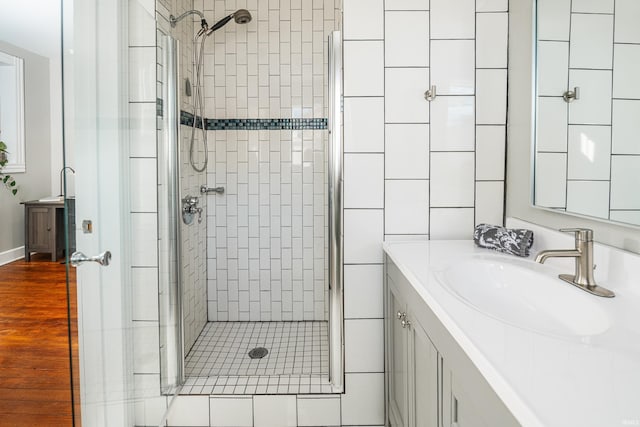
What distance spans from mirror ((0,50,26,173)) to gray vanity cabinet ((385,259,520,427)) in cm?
454

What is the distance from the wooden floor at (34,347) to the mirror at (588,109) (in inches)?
59.1

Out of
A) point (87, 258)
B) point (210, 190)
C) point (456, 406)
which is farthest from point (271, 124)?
point (456, 406)

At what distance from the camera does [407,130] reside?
1780 mm

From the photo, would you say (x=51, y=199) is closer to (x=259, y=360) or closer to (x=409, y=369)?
(x=259, y=360)

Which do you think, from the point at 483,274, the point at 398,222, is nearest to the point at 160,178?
the point at 398,222

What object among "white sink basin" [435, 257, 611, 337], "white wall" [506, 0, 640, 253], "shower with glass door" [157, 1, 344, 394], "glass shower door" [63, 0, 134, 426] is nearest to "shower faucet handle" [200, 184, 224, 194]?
"shower with glass door" [157, 1, 344, 394]

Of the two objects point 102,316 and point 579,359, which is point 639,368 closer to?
point 579,359

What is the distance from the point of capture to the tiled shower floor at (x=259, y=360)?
1915 millimetres

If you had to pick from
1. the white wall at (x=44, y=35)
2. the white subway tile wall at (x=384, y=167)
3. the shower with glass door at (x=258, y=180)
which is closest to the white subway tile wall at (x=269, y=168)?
the shower with glass door at (x=258, y=180)

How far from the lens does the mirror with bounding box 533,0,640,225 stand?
1.09m

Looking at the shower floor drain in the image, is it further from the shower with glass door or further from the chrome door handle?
the chrome door handle

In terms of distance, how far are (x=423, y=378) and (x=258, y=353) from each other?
1.55 meters

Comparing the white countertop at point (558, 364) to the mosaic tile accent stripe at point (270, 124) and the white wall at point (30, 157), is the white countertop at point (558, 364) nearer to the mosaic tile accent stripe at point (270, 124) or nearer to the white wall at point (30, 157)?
the mosaic tile accent stripe at point (270, 124)

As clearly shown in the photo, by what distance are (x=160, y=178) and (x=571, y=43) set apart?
156cm
